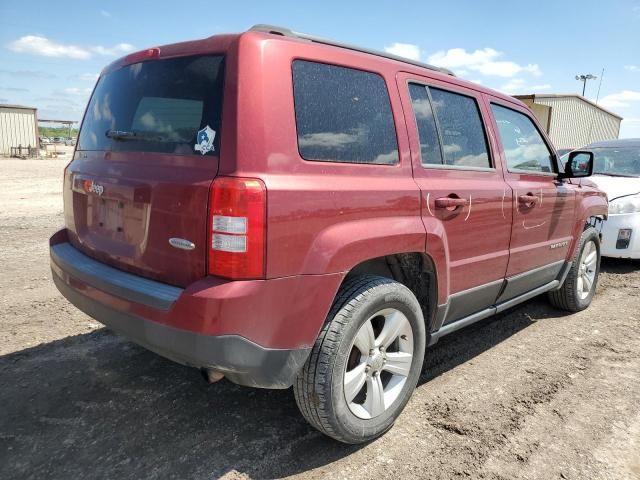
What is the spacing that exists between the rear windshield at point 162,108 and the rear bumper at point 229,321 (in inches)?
24.2

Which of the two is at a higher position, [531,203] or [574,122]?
[574,122]

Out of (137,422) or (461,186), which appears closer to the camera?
(137,422)

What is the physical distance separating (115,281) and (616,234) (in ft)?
19.1

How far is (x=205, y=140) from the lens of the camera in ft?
6.92

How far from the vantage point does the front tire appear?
2270 mm

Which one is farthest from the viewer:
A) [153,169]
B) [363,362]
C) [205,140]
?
[363,362]

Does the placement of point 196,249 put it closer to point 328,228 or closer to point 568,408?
point 328,228

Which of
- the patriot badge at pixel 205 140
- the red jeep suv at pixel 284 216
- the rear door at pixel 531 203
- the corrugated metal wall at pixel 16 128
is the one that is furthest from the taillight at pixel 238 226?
the corrugated metal wall at pixel 16 128

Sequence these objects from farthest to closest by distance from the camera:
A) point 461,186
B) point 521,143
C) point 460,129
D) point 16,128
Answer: point 16,128 → point 521,143 → point 460,129 → point 461,186

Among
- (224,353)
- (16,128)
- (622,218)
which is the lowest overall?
(224,353)

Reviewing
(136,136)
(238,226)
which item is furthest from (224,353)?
(136,136)

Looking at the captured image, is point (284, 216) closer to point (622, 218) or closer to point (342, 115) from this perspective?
point (342, 115)

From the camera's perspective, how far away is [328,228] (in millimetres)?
2197

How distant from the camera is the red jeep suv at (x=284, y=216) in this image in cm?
202
